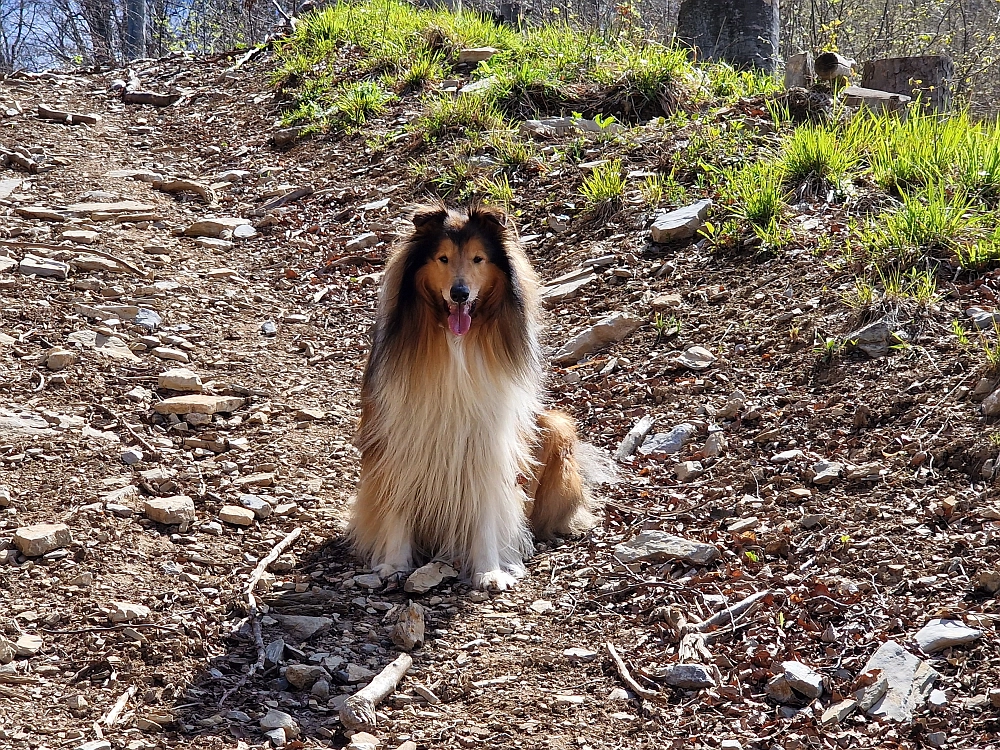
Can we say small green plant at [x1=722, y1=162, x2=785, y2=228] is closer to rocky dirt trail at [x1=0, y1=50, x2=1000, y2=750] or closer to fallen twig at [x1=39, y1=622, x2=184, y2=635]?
rocky dirt trail at [x1=0, y1=50, x2=1000, y2=750]

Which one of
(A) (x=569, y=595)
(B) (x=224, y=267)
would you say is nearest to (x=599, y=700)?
(A) (x=569, y=595)

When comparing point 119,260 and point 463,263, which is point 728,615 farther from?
point 119,260

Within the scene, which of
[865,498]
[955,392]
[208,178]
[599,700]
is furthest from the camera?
[208,178]

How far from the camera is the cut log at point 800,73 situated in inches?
288

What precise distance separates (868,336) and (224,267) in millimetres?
4624

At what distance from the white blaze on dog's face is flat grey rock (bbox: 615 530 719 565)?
1.17 m

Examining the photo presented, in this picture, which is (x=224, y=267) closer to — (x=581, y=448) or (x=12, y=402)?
(x=12, y=402)

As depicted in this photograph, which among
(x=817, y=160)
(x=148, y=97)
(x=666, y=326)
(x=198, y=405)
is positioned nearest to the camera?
(x=198, y=405)

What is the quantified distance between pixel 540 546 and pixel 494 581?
18.7 inches

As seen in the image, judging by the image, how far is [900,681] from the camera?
2988 millimetres

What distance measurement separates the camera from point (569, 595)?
388cm

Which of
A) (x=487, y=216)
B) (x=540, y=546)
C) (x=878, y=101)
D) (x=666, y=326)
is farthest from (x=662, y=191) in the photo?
(x=540, y=546)

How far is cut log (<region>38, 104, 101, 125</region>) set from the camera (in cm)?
974

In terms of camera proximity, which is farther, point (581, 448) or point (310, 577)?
point (581, 448)
